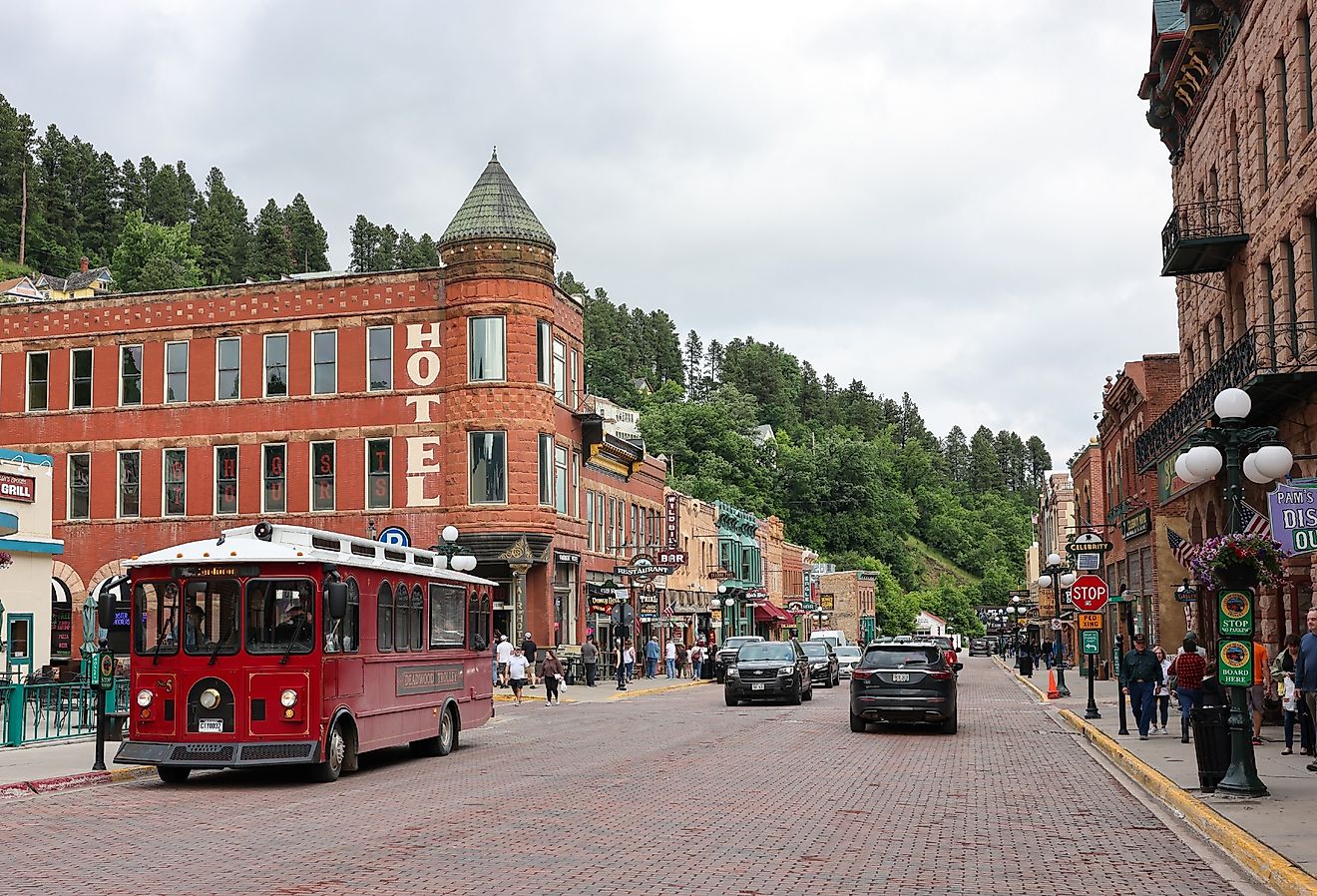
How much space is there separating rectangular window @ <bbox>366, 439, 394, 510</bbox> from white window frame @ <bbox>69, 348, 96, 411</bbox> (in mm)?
10579

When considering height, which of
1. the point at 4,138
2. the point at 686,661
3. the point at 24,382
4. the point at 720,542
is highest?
the point at 4,138

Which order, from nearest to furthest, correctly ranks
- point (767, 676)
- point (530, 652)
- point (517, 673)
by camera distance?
point (767, 676) < point (517, 673) < point (530, 652)

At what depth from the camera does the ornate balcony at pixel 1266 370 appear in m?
21.8

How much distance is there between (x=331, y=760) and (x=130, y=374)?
3467 centimetres

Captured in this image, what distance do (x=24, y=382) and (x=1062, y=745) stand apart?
131 ft

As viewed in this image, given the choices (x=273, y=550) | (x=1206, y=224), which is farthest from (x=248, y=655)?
(x=1206, y=224)

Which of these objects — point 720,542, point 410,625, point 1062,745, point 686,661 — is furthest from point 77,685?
point 720,542

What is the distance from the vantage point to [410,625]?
2014 cm

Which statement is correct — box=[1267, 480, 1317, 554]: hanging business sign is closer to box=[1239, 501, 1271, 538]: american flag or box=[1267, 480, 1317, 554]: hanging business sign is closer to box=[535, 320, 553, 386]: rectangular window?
box=[1239, 501, 1271, 538]: american flag

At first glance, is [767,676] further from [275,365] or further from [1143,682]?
[275,365]

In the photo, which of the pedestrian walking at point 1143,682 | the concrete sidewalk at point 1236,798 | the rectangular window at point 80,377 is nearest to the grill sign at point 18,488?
the rectangular window at point 80,377

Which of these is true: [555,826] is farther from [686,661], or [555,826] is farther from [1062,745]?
[686,661]

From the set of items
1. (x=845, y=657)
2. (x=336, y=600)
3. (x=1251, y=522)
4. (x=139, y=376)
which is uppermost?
(x=139, y=376)

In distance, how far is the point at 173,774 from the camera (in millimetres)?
17562
